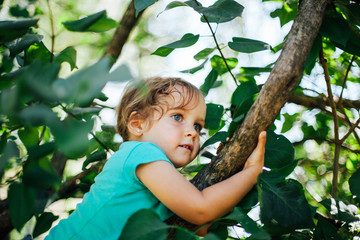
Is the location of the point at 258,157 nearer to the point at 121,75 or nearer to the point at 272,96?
the point at 272,96

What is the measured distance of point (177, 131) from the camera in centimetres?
88

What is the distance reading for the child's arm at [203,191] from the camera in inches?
26.4

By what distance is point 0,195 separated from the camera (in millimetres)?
1556

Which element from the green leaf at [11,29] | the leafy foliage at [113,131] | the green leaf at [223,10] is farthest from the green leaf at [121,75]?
the green leaf at [223,10]

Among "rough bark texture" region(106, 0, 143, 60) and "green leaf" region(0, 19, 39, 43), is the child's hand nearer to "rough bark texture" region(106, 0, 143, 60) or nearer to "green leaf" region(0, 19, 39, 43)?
"green leaf" region(0, 19, 39, 43)

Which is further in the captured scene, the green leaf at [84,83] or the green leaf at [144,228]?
the green leaf at [144,228]

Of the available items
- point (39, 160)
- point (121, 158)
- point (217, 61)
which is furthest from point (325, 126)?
point (39, 160)

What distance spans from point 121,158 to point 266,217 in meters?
0.34

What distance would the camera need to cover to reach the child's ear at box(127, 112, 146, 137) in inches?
37.8

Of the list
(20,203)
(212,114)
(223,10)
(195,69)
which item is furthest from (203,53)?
(20,203)

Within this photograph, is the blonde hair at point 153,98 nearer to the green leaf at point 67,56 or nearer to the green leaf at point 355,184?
the green leaf at point 67,56

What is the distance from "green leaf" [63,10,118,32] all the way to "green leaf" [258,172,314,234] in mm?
393

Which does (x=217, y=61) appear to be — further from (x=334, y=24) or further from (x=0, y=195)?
(x=0, y=195)

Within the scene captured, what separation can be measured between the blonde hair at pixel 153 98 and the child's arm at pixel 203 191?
0.26 metres
